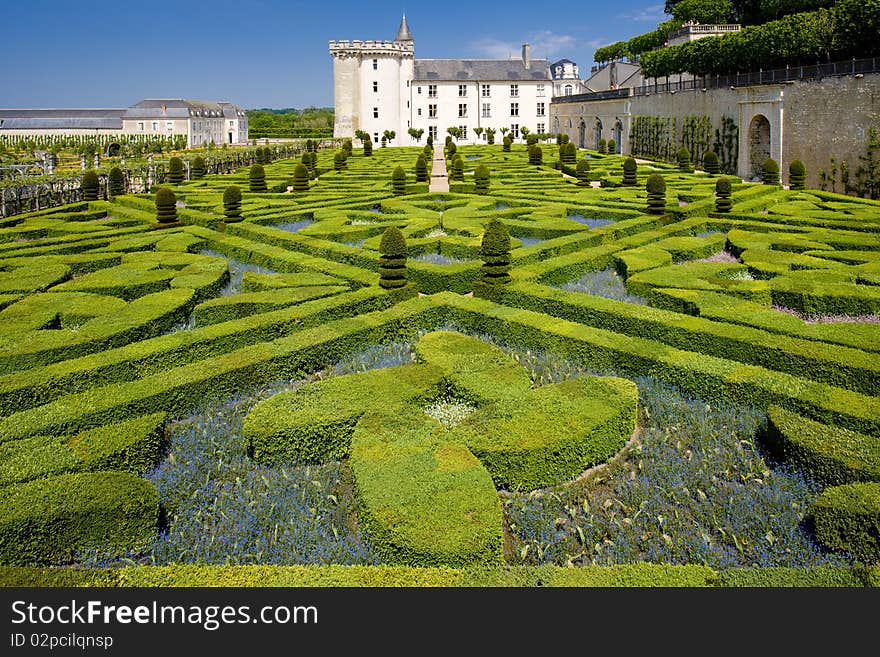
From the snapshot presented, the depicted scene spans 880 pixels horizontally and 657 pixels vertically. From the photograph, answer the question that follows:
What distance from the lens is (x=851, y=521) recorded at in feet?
16.2

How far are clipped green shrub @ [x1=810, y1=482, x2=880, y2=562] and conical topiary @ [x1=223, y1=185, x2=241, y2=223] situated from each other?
16418 mm

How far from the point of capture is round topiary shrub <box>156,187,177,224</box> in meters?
18.8

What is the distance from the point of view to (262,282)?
11.4 meters

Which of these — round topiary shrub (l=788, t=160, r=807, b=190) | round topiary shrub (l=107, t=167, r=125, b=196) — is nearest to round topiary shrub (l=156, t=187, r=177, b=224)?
round topiary shrub (l=107, t=167, r=125, b=196)

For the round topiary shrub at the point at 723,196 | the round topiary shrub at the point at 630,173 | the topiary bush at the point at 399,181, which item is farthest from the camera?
the round topiary shrub at the point at 630,173

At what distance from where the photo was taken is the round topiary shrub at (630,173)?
A: 24.9 m

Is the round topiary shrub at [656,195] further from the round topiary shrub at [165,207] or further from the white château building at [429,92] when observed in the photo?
the white château building at [429,92]

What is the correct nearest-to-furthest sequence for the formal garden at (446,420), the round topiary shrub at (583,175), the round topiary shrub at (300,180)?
the formal garden at (446,420)
the round topiary shrub at (583,175)
the round topiary shrub at (300,180)

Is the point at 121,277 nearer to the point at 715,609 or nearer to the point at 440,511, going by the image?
the point at 440,511

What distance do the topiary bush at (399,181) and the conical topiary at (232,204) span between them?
22.3ft

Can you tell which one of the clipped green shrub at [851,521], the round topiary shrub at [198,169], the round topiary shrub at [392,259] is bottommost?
the clipped green shrub at [851,521]

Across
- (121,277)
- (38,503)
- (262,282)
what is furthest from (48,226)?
(38,503)

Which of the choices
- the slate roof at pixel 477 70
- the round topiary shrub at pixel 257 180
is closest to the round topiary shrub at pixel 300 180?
the round topiary shrub at pixel 257 180

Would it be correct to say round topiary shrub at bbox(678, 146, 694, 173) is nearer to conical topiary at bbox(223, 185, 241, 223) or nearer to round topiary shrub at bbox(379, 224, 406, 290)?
conical topiary at bbox(223, 185, 241, 223)
